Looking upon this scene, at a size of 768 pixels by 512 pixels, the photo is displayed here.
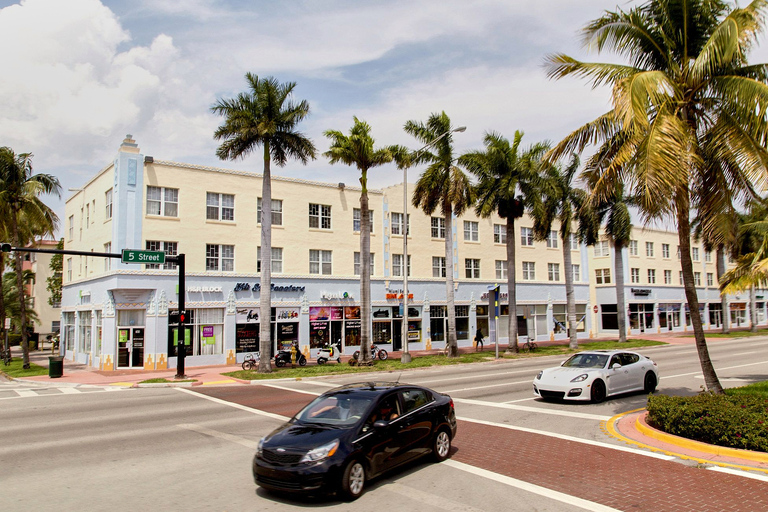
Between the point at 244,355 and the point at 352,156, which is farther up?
the point at 352,156

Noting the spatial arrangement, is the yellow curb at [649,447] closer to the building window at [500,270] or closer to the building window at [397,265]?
the building window at [397,265]

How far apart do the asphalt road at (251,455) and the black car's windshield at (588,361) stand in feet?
3.99

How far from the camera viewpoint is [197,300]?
31.3 meters

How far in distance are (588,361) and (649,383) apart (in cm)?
246

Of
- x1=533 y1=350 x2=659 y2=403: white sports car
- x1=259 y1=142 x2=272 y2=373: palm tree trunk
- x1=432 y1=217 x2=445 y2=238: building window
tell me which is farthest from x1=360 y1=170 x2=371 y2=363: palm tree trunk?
x1=432 y1=217 x2=445 y2=238: building window

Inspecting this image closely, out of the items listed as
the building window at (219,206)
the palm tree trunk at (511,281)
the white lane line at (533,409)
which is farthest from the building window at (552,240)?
the white lane line at (533,409)

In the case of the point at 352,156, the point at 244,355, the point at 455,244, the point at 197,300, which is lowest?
the point at 244,355

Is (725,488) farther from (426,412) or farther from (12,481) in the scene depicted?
(12,481)

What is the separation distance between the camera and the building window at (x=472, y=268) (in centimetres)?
4472

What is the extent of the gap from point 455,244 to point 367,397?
117 ft

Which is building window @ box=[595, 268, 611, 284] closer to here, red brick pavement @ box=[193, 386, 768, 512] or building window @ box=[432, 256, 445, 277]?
building window @ box=[432, 256, 445, 277]

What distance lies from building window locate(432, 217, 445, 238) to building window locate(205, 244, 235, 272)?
16.6 meters

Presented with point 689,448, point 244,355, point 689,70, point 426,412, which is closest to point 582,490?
point 426,412

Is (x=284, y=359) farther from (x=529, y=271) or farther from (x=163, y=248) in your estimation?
(x=529, y=271)
